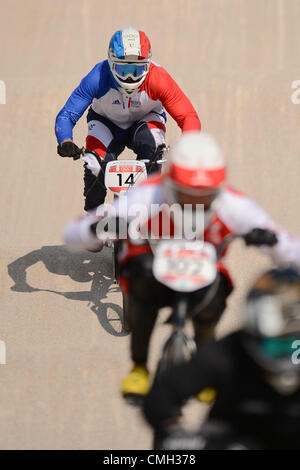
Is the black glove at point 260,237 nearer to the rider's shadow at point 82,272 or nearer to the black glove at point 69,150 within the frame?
the rider's shadow at point 82,272

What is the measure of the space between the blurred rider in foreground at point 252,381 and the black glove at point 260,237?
1.07 m

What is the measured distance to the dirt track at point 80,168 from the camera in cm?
614

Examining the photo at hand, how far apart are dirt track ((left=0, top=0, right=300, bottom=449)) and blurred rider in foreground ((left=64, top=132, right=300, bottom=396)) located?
3.80 feet

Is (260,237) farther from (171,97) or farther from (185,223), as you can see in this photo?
(171,97)

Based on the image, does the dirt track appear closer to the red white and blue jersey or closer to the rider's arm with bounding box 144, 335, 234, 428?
the red white and blue jersey

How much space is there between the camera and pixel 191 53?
13.6 meters

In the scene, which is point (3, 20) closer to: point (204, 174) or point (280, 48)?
point (280, 48)

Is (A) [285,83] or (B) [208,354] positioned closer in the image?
(B) [208,354]

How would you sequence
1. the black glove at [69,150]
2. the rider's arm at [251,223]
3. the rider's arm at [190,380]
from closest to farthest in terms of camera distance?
the rider's arm at [190,380] → the rider's arm at [251,223] → the black glove at [69,150]

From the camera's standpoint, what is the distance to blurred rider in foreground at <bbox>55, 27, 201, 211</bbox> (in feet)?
24.3

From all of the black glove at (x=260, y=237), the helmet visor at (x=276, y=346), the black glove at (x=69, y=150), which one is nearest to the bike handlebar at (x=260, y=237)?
the black glove at (x=260, y=237)

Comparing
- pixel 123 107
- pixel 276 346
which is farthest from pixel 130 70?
pixel 276 346
